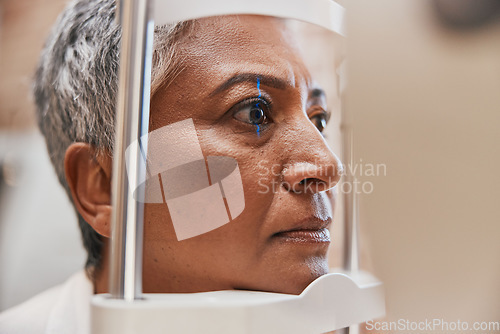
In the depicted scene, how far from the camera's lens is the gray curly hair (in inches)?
20.4

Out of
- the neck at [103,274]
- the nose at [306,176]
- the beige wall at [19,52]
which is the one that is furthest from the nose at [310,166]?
the beige wall at [19,52]

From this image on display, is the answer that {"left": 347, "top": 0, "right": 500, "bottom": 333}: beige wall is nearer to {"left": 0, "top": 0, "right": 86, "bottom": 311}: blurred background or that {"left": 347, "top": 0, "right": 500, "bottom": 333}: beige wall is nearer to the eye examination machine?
the eye examination machine

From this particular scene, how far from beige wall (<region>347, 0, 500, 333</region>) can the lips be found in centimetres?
5

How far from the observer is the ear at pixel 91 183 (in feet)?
1.95

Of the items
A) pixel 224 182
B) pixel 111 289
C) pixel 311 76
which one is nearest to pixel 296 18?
pixel 311 76

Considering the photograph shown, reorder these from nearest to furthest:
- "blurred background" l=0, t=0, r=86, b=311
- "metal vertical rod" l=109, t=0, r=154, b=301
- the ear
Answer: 1. "metal vertical rod" l=109, t=0, r=154, b=301
2. the ear
3. "blurred background" l=0, t=0, r=86, b=311

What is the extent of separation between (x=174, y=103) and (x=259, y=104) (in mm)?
92

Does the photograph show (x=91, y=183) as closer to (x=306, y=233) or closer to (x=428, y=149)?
(x=306, y=233)

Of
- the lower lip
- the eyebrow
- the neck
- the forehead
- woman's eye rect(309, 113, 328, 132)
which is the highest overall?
the forehead

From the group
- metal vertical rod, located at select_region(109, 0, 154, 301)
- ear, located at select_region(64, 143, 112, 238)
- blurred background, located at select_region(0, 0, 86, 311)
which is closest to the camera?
metal vertical rod, located at select_region(109, 0, 154, 301)

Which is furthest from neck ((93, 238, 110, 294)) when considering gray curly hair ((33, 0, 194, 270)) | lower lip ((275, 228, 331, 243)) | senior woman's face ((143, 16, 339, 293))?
lower lip ((275, 228, 331, 243))

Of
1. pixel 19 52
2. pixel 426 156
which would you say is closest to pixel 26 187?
pixel 19 52

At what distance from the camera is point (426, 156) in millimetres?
514

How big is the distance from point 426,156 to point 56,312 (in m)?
0.54
